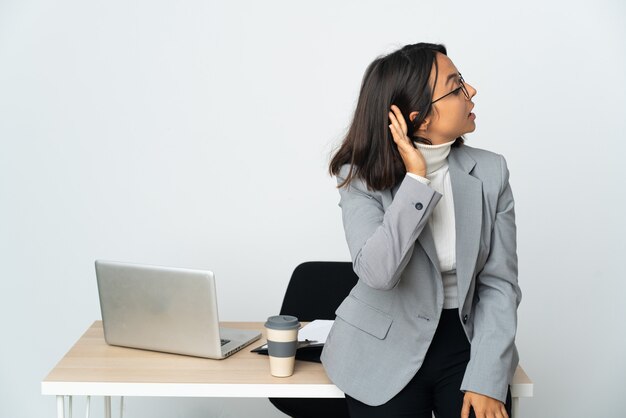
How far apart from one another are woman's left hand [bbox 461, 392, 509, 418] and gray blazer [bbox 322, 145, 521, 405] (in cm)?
2

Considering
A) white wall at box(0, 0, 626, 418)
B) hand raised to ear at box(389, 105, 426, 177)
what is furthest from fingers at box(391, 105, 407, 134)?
white wall at box(0, 0, 626, 418)

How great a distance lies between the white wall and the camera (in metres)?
3.58

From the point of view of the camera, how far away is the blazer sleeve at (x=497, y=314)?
6.00 feet

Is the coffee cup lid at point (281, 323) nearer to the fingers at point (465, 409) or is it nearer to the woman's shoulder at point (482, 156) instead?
the fingers at point (465, 409)

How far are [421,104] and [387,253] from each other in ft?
1.32

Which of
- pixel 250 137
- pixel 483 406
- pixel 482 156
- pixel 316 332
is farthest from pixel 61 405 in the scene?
pixel 250 137

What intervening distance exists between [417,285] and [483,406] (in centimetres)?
32

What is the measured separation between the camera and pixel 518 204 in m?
3.61

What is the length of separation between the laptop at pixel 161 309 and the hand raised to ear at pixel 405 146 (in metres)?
0.57

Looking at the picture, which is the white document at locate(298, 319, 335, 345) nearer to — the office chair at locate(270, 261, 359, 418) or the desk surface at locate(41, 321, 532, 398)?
the desk surface at locate(41, 321, 532, 398)

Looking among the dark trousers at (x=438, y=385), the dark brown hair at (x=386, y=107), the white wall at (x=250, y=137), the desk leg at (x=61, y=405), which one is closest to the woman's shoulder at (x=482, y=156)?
the dark brown hair at (x=386, y=107)

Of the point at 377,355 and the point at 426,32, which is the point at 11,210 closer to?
the point at 426,32

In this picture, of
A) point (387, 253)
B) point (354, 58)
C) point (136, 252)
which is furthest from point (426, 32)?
point (387, 253)

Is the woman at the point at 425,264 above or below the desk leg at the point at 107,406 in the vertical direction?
above
